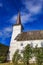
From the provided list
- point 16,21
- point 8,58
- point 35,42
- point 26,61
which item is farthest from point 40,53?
point 16,21

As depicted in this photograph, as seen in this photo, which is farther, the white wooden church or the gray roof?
the gray roof

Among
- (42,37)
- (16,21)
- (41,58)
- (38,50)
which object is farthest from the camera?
(16,21)

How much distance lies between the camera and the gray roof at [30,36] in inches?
2672

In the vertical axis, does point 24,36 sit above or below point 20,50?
above

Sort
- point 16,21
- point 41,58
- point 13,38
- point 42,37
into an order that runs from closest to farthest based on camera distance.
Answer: point 41,58 → point 42,37 → point 13,38 → point 16,21

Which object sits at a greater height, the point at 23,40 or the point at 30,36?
the point at 30,36

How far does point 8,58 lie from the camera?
69.3m

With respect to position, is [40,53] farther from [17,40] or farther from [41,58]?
[17,40]

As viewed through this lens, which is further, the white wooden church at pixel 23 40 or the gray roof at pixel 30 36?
the gray roof at pixel 30 36

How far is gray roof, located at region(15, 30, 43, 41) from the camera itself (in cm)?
6788

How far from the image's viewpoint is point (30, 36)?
Answer: 227 ft

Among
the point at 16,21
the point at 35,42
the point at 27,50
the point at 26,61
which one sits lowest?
the point at 26,61

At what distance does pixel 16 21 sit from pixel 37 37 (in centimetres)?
1698

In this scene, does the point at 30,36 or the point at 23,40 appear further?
the point at 30,36
